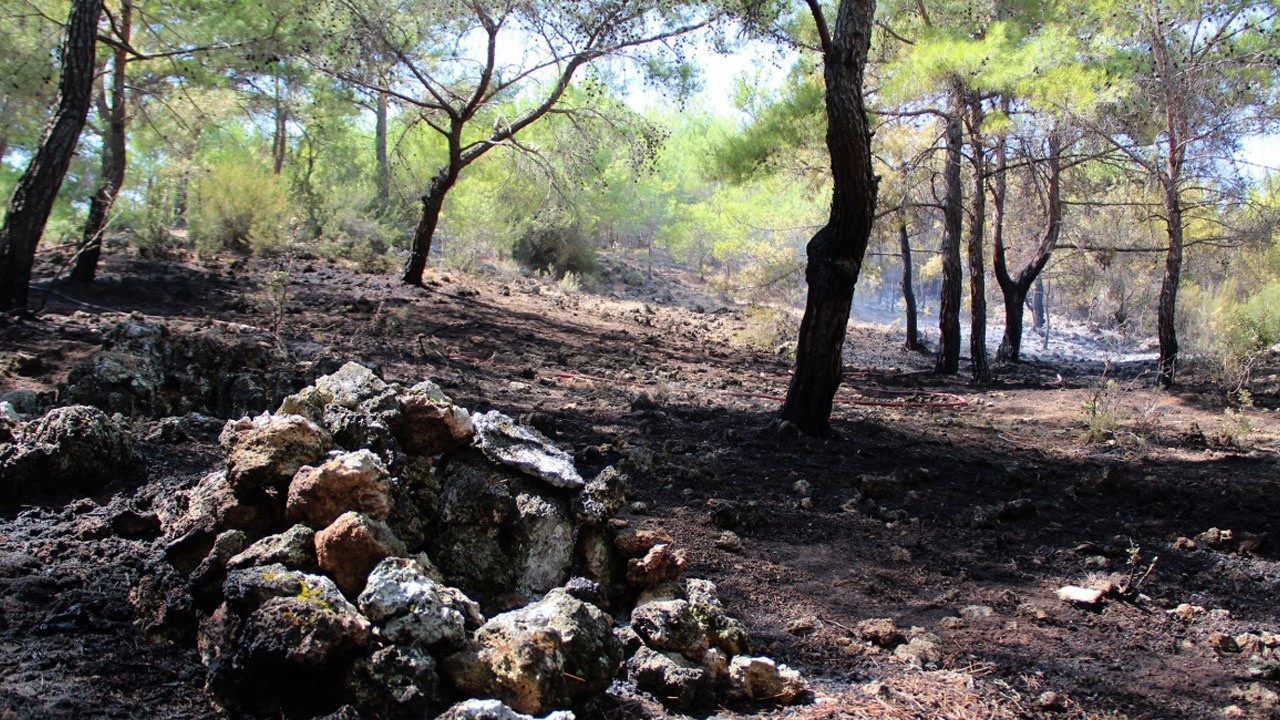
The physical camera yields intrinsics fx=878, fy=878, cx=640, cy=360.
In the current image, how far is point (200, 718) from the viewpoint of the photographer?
1.95m

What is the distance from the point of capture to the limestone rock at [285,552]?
2240mm

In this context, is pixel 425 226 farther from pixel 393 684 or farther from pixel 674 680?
pixel 393 684

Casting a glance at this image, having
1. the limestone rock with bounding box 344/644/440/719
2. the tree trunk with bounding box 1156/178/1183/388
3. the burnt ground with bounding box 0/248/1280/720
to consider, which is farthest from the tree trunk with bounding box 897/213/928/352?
the limestone rock with bounding box 344/644/440/719

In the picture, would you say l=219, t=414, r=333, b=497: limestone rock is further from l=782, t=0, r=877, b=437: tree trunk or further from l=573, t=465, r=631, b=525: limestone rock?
l=782, t=0, r=877, b=437: tree trunk

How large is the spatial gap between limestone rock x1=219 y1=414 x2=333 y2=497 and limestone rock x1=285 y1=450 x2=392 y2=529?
91mm

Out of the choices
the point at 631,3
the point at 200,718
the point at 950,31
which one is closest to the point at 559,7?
the point at 631,3

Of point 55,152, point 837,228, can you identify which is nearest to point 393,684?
point 837,228

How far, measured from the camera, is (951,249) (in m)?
11.3

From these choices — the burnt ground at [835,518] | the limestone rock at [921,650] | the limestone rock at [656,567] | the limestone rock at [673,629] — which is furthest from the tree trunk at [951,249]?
the limestone rock at [673,629]

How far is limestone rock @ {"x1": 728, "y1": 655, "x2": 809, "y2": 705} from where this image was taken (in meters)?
2.42

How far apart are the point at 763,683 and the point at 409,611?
3.29 feet

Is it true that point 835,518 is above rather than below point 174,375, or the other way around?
below

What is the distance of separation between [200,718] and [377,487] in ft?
2.42

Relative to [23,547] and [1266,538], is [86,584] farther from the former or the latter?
[1266,538]
